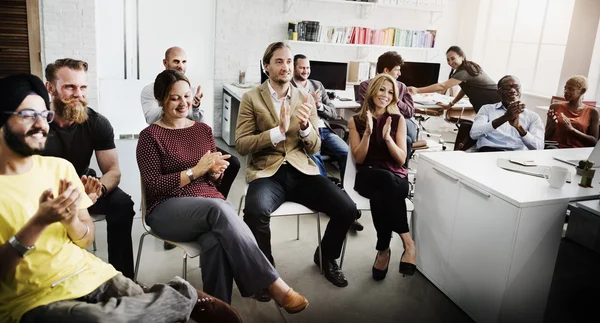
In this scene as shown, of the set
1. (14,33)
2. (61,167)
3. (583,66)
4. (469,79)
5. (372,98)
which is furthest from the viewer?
(583,66)

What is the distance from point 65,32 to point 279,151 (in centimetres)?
341

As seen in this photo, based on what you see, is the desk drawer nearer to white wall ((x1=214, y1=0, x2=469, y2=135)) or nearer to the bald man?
white wall ((x1=214, y1=0, x2=469, y2=135))

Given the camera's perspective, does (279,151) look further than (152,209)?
Yes

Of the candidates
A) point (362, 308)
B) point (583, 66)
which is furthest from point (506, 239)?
point (583, 66)

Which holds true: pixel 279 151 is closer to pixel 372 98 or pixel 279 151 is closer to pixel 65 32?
pixel 372 98

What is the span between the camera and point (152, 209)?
2191 millimetres

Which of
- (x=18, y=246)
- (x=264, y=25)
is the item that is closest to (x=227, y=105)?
(x=264, y=25)

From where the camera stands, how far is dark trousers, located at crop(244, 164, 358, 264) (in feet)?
8.00

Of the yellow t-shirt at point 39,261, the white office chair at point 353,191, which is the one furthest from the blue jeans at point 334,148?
the yellow t-shirt at point 39,261

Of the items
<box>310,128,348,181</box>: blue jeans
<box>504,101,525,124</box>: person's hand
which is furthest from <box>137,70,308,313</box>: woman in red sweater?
<box>504,101,525,124</box>: person's hand

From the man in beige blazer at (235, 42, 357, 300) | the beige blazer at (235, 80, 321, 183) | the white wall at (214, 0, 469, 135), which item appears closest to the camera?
the man in beige blazer at (235, 42, 357, 300)

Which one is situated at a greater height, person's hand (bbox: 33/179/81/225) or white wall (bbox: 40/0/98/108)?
white wall (bbox: 40/0/98/108)

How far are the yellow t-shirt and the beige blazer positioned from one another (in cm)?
122

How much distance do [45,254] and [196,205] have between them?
76 centimetres
